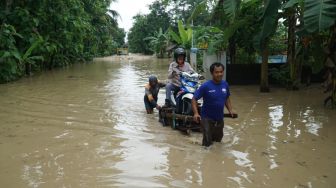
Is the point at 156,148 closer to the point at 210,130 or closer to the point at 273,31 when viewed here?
the point at 210,130

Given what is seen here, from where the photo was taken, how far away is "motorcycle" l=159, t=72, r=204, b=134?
23.3 ft

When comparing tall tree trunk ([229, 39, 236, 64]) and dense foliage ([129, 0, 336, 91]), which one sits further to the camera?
tall tree trunk ([229, 39, 236, 64])

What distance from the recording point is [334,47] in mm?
8492

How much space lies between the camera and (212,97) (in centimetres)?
581

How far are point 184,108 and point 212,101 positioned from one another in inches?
56.3

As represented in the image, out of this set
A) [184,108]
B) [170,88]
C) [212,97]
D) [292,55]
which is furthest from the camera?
[292,55]

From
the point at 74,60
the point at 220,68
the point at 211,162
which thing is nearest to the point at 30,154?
the point at 211,162

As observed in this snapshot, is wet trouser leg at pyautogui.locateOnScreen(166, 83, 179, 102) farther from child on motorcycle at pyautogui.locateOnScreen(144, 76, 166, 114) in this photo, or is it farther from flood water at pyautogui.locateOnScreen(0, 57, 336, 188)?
child on motorcycle at pyautogui.locateOnScreen(144, 76, 166, 114)

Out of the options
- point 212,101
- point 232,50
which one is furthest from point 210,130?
point 232,50

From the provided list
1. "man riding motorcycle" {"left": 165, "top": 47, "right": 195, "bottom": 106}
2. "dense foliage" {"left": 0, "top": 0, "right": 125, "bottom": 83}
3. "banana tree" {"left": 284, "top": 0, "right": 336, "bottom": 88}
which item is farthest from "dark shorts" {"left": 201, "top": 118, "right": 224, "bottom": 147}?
"dense foliage" {"left": 0, "top": 0, "right": 125, "bottom": 83}

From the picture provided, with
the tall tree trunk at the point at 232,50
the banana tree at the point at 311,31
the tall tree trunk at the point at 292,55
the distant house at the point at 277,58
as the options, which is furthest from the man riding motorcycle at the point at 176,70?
the distant house at the point at 277,58

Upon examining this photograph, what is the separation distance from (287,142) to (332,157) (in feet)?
3.01

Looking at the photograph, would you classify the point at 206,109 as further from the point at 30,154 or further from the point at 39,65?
the point at 39,65

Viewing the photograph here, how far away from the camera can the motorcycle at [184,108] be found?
7090 millimetres
